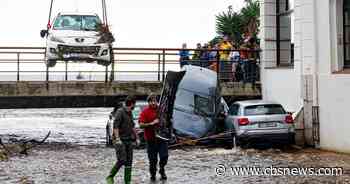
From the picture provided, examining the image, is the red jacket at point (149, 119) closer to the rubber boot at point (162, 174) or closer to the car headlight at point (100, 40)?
the rubber boot at point (162, 174)

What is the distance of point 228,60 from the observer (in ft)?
85.4

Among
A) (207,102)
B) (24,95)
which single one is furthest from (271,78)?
(24,95)

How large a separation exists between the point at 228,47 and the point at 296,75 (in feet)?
14.5

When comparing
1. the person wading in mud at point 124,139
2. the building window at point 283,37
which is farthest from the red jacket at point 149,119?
the building window at point 283,37

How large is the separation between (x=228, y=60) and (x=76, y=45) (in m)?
5.74

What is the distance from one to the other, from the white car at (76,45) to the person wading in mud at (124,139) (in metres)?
11.7

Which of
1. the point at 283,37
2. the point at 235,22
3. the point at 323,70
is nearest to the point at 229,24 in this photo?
the point at 235,22

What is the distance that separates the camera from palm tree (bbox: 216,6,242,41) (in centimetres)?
3709

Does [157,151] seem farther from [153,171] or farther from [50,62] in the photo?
[50,62]

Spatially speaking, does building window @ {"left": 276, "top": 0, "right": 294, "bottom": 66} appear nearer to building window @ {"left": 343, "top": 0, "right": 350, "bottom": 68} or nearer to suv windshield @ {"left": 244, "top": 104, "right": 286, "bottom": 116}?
building window @ {"left": 343, "top": 0, "right": 350, "bottom": 68}

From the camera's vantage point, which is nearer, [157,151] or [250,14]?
[157,151]

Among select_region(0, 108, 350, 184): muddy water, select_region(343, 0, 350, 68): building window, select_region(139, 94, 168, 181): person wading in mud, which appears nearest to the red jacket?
select_region(139, 94, 168, 181): person wading in mud

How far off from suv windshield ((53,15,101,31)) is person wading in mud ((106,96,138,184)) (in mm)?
12875

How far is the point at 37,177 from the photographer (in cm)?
1476
